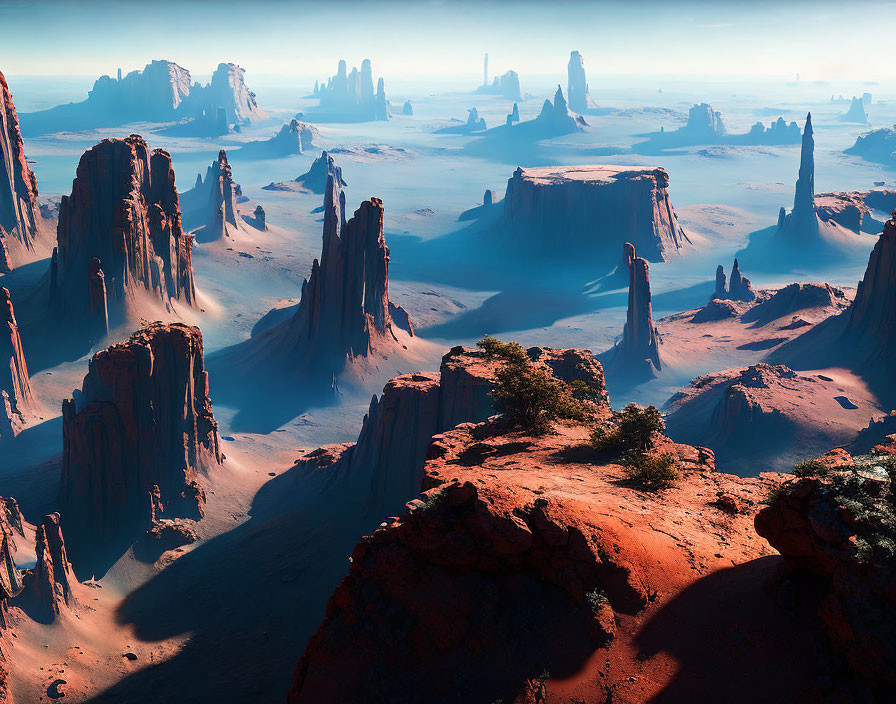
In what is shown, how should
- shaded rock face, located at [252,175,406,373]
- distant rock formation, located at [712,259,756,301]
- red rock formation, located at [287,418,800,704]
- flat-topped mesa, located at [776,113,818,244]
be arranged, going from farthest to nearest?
1. flat-topped mesa, located at [776,113,818,244]
2. distant rock formation, located at [712,259,756,301]
3. shaded rock face, located at [252,175,406,373]
4. red rock formation, located at [287,418,800,704]

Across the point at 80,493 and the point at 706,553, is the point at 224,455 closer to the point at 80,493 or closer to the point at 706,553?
the point at 80,493

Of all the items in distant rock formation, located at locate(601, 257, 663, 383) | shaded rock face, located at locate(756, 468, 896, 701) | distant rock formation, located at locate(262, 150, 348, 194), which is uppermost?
shaded rock face, located at locate(756, 468, 896, 701)

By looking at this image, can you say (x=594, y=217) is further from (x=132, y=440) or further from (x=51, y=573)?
(x=51, y=573)

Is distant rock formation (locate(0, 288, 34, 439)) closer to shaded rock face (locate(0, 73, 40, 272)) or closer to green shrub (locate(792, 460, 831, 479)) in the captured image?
shaded rock face (locate(0, 73, 40, 272))

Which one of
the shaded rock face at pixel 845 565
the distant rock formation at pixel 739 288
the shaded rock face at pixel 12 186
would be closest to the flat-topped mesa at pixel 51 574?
the shaded rock face at pixel 845 565

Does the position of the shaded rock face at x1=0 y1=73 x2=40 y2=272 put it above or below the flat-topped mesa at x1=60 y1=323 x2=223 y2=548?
above

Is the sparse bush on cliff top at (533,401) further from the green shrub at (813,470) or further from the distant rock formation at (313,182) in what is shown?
the distant rock formation at (313,182)

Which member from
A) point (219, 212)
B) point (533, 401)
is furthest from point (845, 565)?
point (219, 212)

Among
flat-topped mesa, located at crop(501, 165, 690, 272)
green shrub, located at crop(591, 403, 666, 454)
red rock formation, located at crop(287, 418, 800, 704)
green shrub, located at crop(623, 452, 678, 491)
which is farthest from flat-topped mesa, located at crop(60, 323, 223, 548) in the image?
flat-topped mesa, located at crop(501, 165, 690, 272)
